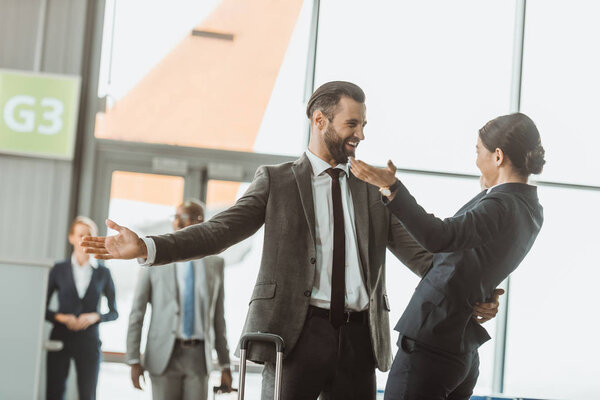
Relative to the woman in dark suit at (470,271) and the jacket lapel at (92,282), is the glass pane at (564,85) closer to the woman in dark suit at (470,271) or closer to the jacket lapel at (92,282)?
the jacket lapel at (92,282)

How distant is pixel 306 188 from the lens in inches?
90.8

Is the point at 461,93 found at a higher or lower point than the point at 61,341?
higher

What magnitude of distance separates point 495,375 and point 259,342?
6.17m

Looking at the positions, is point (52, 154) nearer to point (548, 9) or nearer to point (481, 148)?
point (548, 9)

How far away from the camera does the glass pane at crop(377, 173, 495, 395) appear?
7652 millimetres

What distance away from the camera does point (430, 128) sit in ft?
25.6

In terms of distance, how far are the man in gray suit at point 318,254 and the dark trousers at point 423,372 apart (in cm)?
7

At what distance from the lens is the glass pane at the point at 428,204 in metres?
7.65

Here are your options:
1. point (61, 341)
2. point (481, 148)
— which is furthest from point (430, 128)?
point (481, 148)

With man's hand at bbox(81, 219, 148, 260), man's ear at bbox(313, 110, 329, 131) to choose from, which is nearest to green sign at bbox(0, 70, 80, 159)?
man's ear at bbox(313, 110, 329, 131)

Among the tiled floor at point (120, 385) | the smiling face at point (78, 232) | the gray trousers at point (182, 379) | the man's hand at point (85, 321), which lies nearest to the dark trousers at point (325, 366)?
the gray trousers at point (182, 379)

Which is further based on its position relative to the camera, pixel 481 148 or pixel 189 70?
pixel 189 70

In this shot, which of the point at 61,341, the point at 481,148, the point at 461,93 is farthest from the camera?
the point at 461,93

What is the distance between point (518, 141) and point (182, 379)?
3.07m
